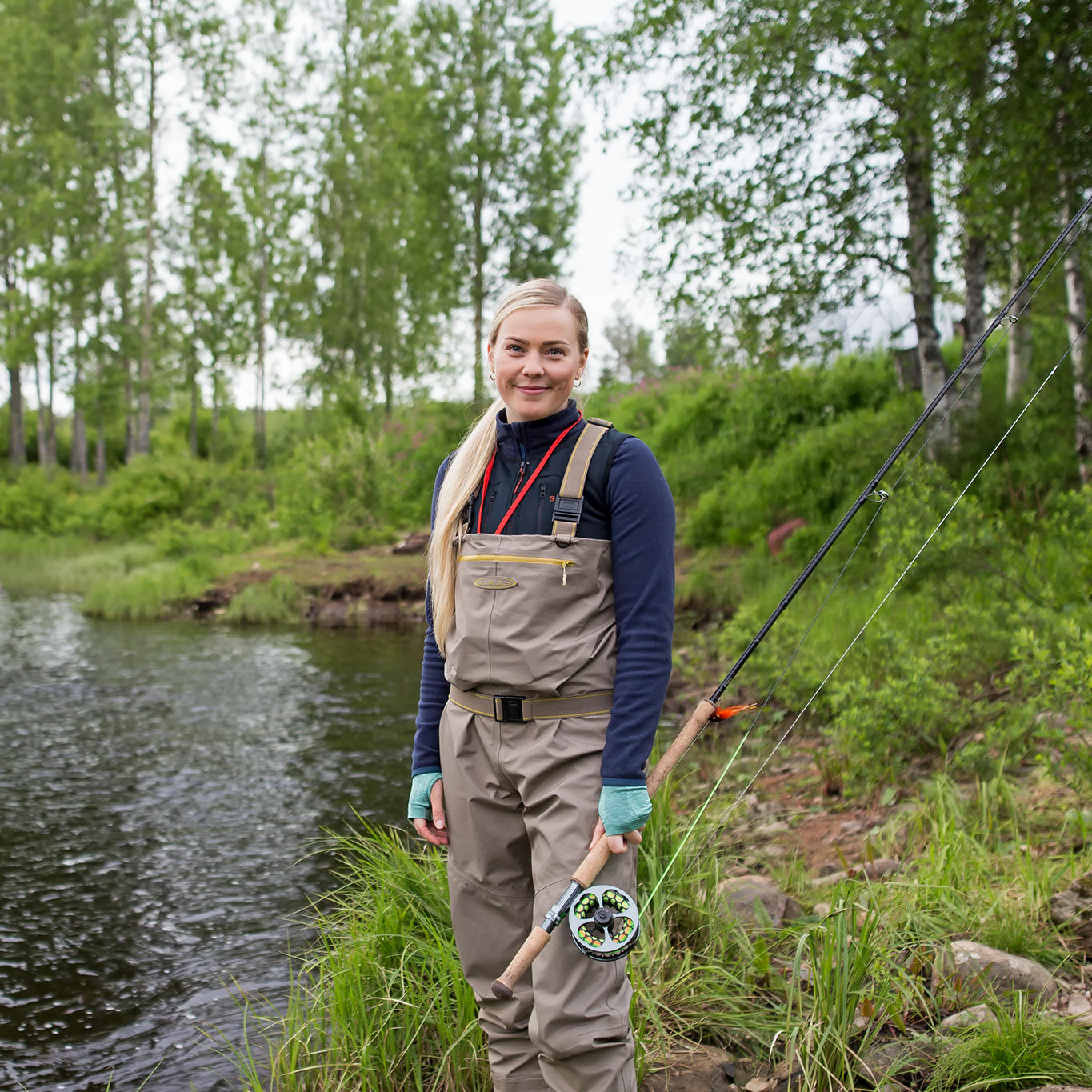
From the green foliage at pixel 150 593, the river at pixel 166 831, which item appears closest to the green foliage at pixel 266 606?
the green foliage at pixel 150 593

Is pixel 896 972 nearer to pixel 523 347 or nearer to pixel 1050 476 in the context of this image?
pixel 523 347

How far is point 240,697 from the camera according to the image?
993cm

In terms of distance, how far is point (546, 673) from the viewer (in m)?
2.15

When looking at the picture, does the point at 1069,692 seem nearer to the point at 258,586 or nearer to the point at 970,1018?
the point at 970,1018

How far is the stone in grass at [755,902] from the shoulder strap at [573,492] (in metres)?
1.88

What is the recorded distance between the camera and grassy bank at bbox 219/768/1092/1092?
8.87ft

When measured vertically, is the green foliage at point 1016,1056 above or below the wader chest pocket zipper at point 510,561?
below

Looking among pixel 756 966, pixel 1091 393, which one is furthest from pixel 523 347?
pixel 1091 393

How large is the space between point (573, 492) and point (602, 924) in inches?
34.5

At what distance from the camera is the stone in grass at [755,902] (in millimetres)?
3545

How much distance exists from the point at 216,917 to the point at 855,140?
27.7 ft

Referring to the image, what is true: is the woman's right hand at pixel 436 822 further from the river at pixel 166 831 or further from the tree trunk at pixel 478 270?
the tree trunk at pixel 478 270

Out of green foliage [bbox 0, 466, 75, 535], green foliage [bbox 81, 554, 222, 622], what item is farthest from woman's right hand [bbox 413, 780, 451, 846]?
green foliage [bbox 0, 466, 75, 535]

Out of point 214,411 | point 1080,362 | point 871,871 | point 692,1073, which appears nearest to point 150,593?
point 1080,362
